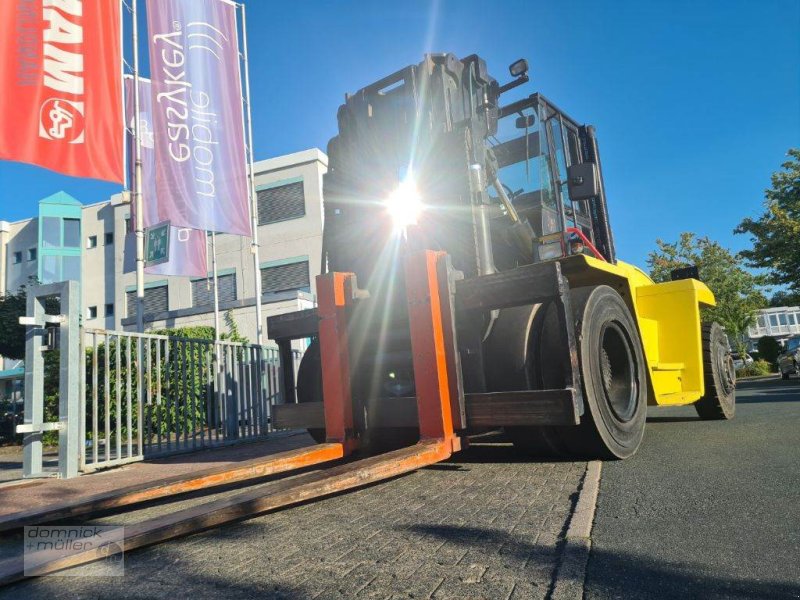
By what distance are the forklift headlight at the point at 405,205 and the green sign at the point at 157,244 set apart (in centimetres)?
778

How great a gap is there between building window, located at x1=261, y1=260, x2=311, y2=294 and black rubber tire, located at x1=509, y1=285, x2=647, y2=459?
68.0 feet

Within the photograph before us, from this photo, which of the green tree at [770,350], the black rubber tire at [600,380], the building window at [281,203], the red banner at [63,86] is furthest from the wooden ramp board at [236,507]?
the green tree at [770,350]

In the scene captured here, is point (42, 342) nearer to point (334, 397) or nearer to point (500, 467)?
point (334, 397)

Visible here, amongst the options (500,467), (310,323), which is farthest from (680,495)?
(310,323)

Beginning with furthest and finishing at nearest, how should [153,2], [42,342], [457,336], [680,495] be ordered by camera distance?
[153,2], [42,342], [457,336], [680,495]

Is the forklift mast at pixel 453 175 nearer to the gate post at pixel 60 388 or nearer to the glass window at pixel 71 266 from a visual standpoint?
the gate post at pixel 60 388

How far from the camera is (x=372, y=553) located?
2619mm

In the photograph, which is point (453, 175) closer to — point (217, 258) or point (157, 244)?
point (157, 244)

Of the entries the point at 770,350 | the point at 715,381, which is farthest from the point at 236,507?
the point at 770,350

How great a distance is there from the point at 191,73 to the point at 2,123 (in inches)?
168

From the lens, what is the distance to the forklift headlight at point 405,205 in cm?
528

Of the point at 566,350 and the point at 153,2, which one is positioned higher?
the point at 153,2

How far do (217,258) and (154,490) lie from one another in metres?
Result: 25.2

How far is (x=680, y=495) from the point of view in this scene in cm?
343
